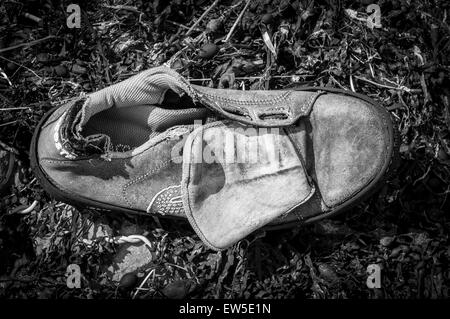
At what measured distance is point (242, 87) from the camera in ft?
5.81

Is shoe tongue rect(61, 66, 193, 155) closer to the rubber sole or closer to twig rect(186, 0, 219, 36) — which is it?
the rubber sole

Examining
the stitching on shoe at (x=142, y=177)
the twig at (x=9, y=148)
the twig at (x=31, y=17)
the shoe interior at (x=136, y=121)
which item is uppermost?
the twig at (x=31, y=17)

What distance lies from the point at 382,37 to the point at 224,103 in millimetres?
666

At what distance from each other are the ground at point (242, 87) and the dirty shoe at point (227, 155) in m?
0.23

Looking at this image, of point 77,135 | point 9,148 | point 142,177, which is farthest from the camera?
point 9,148

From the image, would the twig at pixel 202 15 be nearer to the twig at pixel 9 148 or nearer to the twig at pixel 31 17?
the twig at pixel 31 17

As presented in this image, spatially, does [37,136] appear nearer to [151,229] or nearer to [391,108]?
[151,229]

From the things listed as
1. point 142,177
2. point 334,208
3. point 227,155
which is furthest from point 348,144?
point 142,177

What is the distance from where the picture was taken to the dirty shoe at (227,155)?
1447 millimetres

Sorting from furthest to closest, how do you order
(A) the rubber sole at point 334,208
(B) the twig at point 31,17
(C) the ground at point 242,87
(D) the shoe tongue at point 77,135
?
(B) the twig at point 31,17 → (C) the ground at point 242,87 → (A) the rubber sole at point 334,208 → (D) the shoe tongue at point 77,135

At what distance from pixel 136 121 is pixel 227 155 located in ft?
1.04

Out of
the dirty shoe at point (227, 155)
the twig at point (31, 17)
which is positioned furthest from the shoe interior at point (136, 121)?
the twig at point (31, 17)

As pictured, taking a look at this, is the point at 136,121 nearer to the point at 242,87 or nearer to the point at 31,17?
the point at 242,87

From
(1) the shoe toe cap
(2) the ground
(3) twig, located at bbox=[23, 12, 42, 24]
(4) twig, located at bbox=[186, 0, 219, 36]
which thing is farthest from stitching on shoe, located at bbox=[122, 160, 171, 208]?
(3) twig, located at bbox=[23, 12, 42, 24]
